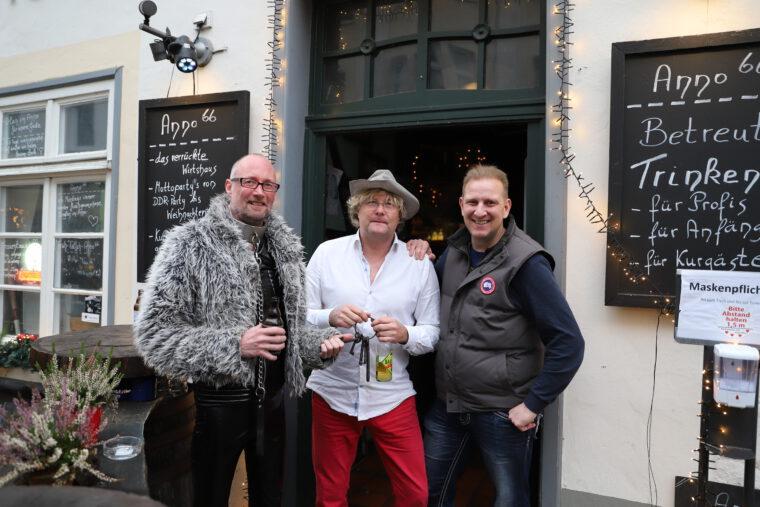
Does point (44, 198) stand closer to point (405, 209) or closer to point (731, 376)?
point (405, 209)

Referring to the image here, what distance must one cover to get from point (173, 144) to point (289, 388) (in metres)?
2.14

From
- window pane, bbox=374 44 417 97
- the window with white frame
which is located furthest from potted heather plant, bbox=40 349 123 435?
window pane, bbox=374 44 417 97

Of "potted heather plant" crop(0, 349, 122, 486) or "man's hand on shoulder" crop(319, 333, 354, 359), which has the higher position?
"man's hand on shoulder" crop(319, 333, 354, 359)

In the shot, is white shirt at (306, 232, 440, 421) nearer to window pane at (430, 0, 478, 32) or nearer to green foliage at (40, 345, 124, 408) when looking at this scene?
green foliage at (40, 345, 124, 408)

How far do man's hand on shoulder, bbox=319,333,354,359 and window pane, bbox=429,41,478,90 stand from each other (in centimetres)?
169

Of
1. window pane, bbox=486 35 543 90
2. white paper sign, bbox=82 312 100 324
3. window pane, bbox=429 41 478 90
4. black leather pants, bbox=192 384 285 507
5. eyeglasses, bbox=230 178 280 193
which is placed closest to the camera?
black leather pants, bbox=192 384 285 507

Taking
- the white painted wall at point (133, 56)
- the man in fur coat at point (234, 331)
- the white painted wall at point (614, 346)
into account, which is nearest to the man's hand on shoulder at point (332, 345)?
the man in fur coat at point (234, 331)

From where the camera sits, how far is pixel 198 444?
199cm

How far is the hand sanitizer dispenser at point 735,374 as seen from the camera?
154 cm

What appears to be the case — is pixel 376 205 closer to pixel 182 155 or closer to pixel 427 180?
pixel 182 155

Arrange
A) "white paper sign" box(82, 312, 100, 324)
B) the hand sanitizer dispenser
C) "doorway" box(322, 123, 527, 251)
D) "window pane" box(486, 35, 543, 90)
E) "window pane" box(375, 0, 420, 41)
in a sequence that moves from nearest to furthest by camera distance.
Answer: the hand sanitizer dispenser → "window pane" box(486, 35, 543, 90) → "window pane" box(375, 0, 420, 41) → "white paper sign" box(82, 312, 100, 324) → "doorway" box(322, 123, 527, 251)

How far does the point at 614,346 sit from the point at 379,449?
4.03 ft

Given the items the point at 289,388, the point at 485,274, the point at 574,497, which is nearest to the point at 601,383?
the point at 574,497

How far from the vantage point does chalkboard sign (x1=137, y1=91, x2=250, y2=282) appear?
3.35m
